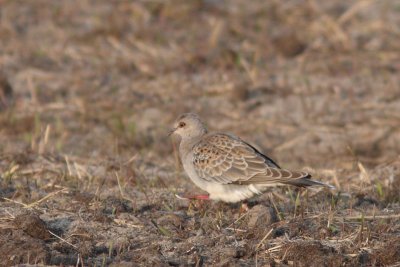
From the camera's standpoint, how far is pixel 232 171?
26.3 ft

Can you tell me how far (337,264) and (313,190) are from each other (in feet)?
6.12

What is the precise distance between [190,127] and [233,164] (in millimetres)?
1024

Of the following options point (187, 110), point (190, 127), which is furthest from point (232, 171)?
point (187, 110)

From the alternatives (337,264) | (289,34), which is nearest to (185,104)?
(289,34)

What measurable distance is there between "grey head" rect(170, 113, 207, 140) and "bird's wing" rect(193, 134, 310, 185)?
1.32 feet

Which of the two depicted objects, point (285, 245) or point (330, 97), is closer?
point (285, 245)

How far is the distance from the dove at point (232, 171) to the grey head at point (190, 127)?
0.32m

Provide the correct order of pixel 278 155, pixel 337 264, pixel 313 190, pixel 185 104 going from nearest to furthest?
pixel 337 264 < pixel 313 190 < pixel 278 155 < pixel 185 104

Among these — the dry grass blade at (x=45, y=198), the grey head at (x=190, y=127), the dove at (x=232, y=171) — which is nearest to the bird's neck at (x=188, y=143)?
the grey head at (x=190, y=127)

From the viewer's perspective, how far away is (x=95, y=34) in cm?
1412

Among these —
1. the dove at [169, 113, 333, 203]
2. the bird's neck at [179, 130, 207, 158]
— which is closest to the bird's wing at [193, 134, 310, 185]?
the dove at [169, 113, 333, 203]

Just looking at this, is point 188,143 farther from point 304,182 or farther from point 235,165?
point 304,182

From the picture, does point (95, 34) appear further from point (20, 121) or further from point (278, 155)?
point (278, 155)

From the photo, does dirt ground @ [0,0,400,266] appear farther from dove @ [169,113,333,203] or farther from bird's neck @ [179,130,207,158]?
bird's neck @ [179,130,207,158]
